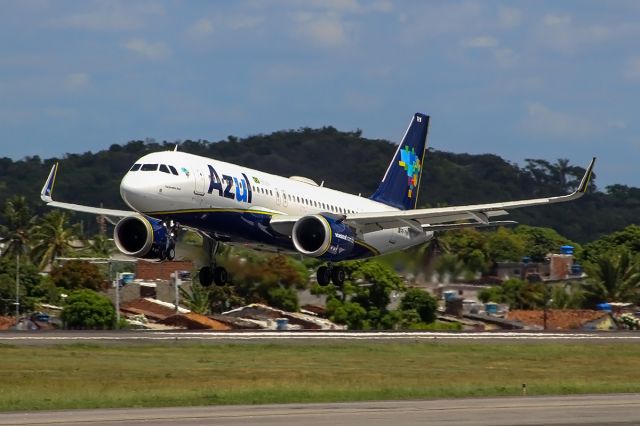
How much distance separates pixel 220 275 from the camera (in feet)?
195

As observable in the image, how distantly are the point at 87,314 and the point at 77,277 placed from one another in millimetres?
27745

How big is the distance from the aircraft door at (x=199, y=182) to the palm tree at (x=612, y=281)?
2931 inches

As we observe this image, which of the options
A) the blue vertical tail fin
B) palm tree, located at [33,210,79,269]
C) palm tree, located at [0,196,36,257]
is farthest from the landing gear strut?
palm tree, located at [0,196,36,257]

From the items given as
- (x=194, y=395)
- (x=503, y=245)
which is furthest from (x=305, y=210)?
(x=503, y=245)

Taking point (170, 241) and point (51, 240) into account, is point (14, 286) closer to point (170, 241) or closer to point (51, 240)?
point (51, 240)

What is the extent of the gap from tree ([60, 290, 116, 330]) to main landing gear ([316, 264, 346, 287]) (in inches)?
1538

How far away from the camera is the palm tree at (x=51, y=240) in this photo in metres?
153

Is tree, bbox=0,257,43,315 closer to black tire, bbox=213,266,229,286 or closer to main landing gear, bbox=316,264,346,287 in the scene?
black tire, bbox=213,266,229,286

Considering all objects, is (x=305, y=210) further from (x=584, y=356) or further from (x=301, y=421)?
(x=301, y=421)

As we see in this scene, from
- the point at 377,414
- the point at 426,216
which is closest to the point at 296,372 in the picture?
the point at 426,216

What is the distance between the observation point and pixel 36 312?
10600cm

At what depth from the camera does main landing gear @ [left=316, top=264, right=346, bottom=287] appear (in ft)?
197

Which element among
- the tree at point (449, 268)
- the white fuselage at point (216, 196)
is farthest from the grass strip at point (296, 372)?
the white fuselage at point (216, 196)

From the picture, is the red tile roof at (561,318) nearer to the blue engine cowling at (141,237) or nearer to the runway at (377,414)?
the blue engine cowling at (141,237)
